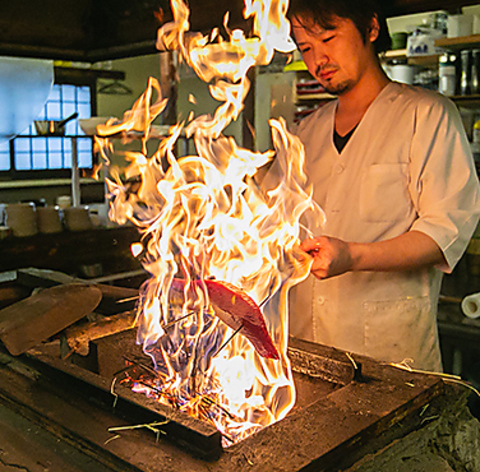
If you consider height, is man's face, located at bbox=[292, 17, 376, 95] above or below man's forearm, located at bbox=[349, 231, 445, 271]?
above

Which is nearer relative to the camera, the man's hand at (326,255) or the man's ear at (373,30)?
the man's hand at (326,255)

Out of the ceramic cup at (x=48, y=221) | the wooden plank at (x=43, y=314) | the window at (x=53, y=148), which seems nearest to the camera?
the wooden plank at (x=43, y=314)

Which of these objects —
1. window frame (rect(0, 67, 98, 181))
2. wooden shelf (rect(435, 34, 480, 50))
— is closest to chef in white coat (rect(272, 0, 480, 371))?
wooden shelf (rect(435, 34, 480, 50))

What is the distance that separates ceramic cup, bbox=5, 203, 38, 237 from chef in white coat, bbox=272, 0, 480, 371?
1874mm

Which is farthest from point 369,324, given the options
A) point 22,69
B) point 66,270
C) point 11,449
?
point 66,270

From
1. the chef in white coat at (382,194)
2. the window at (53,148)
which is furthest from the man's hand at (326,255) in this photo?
the window at (53,148)

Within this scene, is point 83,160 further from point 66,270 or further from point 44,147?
point 66,270

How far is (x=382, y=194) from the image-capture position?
1976 millimetres

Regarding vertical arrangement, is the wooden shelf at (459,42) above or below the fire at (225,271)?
above

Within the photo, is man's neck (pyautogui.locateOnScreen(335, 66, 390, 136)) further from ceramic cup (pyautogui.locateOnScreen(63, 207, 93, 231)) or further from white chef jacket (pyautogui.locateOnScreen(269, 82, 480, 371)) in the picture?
ceramic cup (pyautogui.locateOnScreen(63, 207, 93, 231))

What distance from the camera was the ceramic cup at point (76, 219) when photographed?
138 inches

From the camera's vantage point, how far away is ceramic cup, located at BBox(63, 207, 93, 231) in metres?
3.50

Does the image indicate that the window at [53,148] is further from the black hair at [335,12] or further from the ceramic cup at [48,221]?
the black hair at [335,12]

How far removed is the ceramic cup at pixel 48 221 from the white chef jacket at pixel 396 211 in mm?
1908
